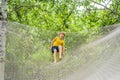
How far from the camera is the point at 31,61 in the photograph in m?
3.44

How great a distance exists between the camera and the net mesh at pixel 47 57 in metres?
2.86

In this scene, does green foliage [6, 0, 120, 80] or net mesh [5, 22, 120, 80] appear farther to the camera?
green foliage [6, 0, 120, 80]

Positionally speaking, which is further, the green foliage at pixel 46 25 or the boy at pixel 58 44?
the boy at pixel 58 44

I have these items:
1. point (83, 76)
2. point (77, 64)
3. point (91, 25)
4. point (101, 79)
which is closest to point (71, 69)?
point (77, 64)

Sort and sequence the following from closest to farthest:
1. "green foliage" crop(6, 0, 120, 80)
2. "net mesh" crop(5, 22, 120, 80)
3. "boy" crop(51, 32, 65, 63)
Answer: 1. "net mesh" crop(5, 22, 120, 80)
2. "green foliage" crop(6, 0, 120, 80)
3. "boy" crop(51, 32, 65, 63)

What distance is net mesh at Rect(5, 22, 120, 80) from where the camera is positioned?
2.86 m

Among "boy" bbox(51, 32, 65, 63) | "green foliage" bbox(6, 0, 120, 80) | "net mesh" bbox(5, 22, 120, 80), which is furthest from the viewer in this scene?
"boy" bbox(51, 32, 65, 63)

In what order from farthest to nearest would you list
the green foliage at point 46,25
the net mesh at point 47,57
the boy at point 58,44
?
the boy at point 58,44, the green foliage at point 46,25, the net mesh at point 47,57

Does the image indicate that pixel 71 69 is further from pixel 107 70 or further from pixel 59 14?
pixel 59 14

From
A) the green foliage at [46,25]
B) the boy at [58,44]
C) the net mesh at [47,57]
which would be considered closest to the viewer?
the net mesh at [47,57]

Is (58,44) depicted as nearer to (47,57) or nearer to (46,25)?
(47,57)

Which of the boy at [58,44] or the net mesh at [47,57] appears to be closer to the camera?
the net mesh at [47,57]

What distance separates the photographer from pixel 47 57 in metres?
3.61

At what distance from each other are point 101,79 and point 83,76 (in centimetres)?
24
